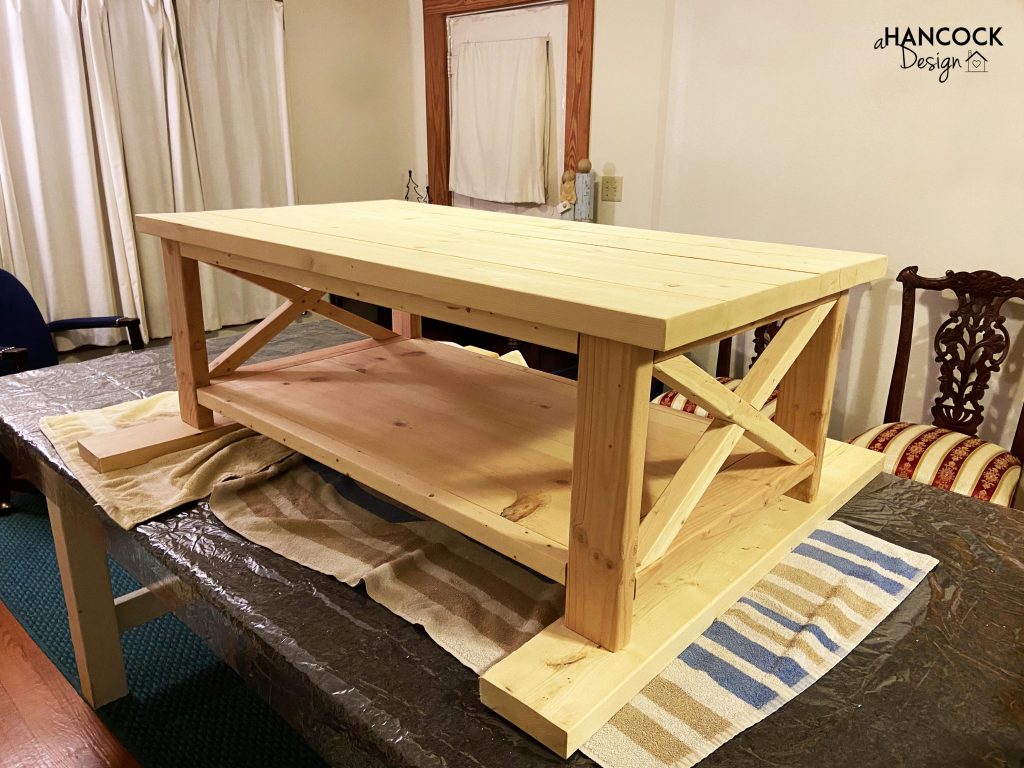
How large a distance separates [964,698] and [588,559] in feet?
1.54

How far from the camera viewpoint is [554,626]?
0.89 m

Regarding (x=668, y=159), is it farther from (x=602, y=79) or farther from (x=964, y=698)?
(x=964, y=698)

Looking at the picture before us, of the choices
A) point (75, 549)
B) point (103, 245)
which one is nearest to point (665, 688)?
point (75, 549)

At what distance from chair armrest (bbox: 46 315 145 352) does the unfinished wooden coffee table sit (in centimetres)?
151

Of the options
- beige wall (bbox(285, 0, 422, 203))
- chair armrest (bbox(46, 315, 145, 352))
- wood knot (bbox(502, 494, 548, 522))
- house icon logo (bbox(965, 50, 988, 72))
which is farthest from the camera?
beige wall (bbox(285, 0, 422, 203))

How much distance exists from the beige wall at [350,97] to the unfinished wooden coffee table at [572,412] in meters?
2.64

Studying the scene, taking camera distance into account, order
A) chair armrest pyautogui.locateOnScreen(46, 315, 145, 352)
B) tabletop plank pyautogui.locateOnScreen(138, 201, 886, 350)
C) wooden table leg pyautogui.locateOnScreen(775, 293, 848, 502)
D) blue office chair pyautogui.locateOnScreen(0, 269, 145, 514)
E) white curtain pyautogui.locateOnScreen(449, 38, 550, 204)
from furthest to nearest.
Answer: white curtain pyautogui.locateOnScreen(449, 38, 550, 204) → chair armrest pyautogui.locateOnScreen(46, 315, 145, 352) → blue office chair pyautogui.locateOnScreen(0, 269, 145, 514) → wooden table leg pyautogui.locateOnScreen(775, 293, 848, 502) → tabletop plank pyautogui.locateOnScreen(138, 201, 886, 350)

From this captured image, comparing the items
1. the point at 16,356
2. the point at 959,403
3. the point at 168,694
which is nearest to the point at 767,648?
the point at 168,694

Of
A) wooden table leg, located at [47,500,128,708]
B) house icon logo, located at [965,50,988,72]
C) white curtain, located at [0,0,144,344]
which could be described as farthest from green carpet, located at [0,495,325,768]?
house icon logo, located at [965,50,988,72]

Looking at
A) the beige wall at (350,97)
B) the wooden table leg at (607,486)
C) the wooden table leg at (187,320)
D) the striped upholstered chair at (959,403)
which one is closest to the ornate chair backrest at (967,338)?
the striped upholstered chair at (959,403)

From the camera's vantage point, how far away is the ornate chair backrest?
226 centimetres

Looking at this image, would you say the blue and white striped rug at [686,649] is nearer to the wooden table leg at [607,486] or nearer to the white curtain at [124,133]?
the wooden table leg at [607,486]

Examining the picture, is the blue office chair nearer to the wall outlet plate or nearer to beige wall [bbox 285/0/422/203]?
beige wall [bbox 285/0/422/203]

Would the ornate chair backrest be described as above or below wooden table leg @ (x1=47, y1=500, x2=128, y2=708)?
above
